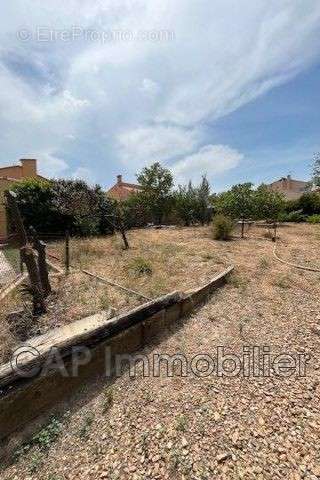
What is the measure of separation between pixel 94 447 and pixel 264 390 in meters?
1.90

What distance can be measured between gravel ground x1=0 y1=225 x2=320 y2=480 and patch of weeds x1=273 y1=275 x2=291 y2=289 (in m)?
1.64

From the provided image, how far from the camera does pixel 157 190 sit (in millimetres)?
21266

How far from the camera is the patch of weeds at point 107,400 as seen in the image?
119 inches

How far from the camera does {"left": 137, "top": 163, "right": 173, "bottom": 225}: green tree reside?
21078 millimetres

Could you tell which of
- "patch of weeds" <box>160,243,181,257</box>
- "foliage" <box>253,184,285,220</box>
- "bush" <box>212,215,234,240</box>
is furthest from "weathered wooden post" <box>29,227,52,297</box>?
"foliage" <box>253,184,285,220</box>

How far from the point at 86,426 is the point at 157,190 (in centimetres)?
1928

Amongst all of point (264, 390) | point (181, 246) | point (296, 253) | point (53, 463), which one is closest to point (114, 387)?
point (53, 463)

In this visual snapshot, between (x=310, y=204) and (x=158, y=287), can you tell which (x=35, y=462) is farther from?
(x=310, y=204)

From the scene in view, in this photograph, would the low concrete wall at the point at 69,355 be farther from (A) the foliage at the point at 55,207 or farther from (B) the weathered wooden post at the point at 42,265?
(A) the foliage at the point at 55,207

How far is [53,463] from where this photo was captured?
249 cm

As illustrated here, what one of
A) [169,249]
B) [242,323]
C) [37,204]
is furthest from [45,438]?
[37,204]

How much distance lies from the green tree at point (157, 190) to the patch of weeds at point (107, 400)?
18.2 meters

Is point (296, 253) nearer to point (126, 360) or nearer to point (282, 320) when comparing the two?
point (282, 320)

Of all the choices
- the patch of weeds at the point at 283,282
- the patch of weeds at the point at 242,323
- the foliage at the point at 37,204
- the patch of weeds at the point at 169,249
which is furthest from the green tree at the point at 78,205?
the patch of weeds at the point at 242,323
